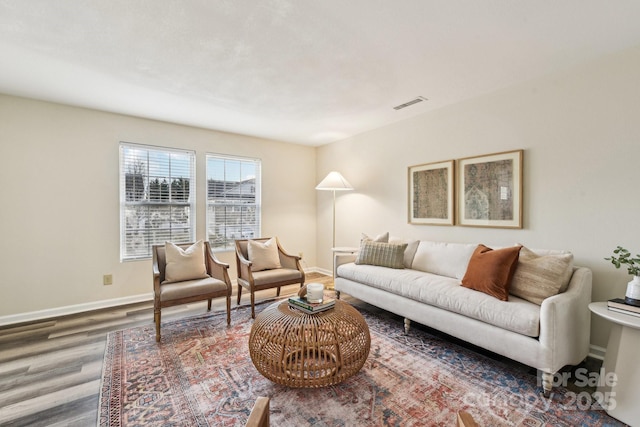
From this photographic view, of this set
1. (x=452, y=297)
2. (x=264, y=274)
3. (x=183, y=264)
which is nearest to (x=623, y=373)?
(x=452, y=297)

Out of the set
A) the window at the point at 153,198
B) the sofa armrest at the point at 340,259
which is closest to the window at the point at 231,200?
the window at the point at 153,198

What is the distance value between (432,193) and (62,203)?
4.48 m

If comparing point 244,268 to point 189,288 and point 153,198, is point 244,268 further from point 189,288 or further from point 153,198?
point 153,198

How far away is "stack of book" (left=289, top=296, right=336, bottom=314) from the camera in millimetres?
2053

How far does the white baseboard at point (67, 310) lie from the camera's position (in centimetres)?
307

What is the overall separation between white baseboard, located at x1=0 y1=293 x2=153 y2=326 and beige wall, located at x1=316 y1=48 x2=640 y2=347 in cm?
394

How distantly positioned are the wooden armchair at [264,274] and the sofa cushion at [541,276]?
227 cm

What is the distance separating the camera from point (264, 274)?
133 inches

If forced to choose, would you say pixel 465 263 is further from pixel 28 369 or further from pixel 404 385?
pixel 28 369

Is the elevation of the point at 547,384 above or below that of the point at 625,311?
below

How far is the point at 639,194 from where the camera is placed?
2195mm

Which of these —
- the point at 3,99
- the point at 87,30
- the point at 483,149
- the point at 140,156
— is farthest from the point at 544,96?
the point at 3,99

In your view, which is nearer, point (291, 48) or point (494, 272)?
point (291, 48)

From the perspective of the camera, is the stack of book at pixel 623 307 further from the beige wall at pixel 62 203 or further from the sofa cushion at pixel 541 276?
the beige wall at pixel 62 203
